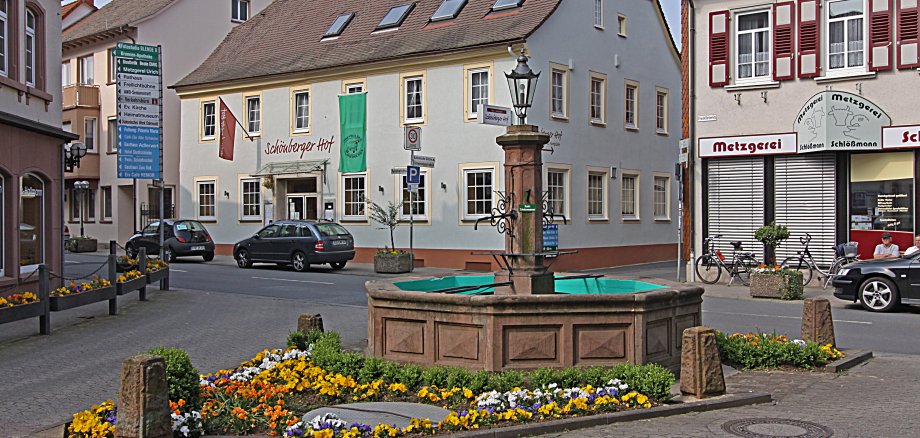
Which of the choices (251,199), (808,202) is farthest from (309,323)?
(251,199)

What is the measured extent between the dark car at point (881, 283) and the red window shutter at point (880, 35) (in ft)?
19.5

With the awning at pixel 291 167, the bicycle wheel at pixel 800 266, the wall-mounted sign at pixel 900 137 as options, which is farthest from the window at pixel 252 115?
the wall-mounted sign at pixel 900 137

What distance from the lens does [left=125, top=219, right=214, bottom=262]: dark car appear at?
103ft

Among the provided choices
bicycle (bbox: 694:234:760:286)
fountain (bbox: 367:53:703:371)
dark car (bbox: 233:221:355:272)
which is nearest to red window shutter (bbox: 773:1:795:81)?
bicycle (bbox: 694:234:760:286)

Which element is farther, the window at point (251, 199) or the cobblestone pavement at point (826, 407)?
the window at point (251, 199)

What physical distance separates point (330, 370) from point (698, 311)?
4071mm

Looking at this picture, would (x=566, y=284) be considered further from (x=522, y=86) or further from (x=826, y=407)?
(x=826, y=407)

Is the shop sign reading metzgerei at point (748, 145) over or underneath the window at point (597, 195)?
over

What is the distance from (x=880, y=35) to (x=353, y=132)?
1694cm

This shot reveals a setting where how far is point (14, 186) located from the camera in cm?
1620

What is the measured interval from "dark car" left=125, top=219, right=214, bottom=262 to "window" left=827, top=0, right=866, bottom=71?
21.1 m

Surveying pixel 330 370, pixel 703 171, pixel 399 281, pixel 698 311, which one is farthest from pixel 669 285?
pixel 703 171

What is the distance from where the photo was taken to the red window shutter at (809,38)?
21.5 m

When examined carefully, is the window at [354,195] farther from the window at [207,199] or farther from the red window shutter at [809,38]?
the red window shutter at [809,38]
